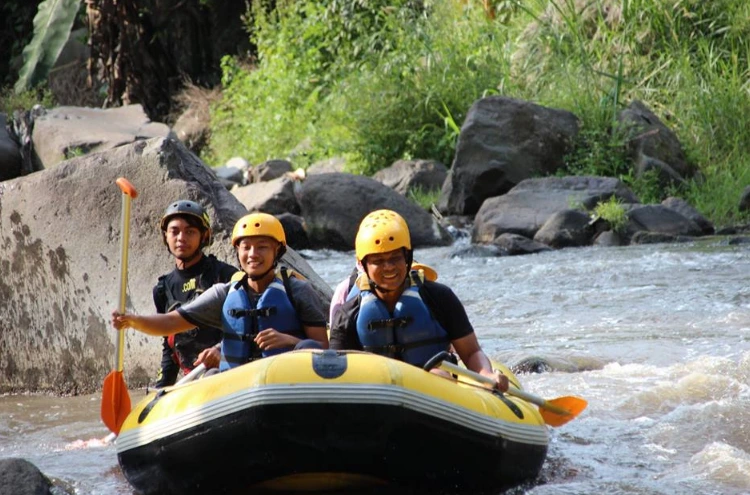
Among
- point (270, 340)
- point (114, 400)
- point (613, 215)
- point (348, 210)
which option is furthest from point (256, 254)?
point (348, 210)

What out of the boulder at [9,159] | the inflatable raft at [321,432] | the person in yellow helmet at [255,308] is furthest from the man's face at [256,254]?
the boulder at [9,159]

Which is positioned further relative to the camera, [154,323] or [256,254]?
[256,254]

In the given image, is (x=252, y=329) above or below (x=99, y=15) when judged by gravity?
below

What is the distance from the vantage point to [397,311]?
4266 millimetres

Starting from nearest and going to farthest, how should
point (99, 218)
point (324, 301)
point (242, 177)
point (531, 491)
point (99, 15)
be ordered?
point (531, 491), point (324, 301), point (99, 218), point (242, 177), point (99, 15)

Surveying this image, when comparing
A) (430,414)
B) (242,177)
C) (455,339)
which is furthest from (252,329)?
(242,177)

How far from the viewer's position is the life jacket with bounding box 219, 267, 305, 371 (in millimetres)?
4465

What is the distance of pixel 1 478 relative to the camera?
3.72 metres

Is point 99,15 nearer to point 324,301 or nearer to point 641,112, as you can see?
point 641,112

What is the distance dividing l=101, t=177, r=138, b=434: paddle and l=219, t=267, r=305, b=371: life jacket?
1.25ft

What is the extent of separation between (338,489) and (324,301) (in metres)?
2.00

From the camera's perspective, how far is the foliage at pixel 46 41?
15727mm

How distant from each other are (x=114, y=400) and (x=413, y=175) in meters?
9.60

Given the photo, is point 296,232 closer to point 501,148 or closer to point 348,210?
point 348,210
